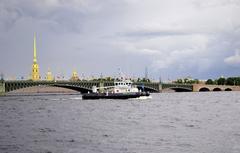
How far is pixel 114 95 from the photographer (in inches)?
5295

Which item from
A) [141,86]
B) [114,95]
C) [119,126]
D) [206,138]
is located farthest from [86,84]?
[206,138]

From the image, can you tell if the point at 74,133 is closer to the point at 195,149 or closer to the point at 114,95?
the point at 195,149

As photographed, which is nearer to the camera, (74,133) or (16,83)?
(74,133)

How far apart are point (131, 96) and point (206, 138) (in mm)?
88568

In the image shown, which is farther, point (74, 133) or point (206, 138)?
point (74, 133)

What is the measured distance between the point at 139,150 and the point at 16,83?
404 ft

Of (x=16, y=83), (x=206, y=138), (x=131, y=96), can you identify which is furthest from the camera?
(x=16, y=83)

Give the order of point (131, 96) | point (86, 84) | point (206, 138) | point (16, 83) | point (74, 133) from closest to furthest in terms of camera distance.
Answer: point (206, 138) < point (74, 133) < point (131, 96) < point (16, 83) < point (86, 84)

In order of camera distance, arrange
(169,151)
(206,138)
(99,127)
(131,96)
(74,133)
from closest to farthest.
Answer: (169,151), (206,138), (74,133), (99,127), (131,96)

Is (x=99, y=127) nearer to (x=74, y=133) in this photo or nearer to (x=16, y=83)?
(x=74, y=133)

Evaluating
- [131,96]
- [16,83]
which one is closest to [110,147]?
[131,96]

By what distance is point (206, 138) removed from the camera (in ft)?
141

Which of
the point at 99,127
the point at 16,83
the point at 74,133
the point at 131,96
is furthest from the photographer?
the point at 16,83

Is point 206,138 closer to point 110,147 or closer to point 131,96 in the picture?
point 110,147
